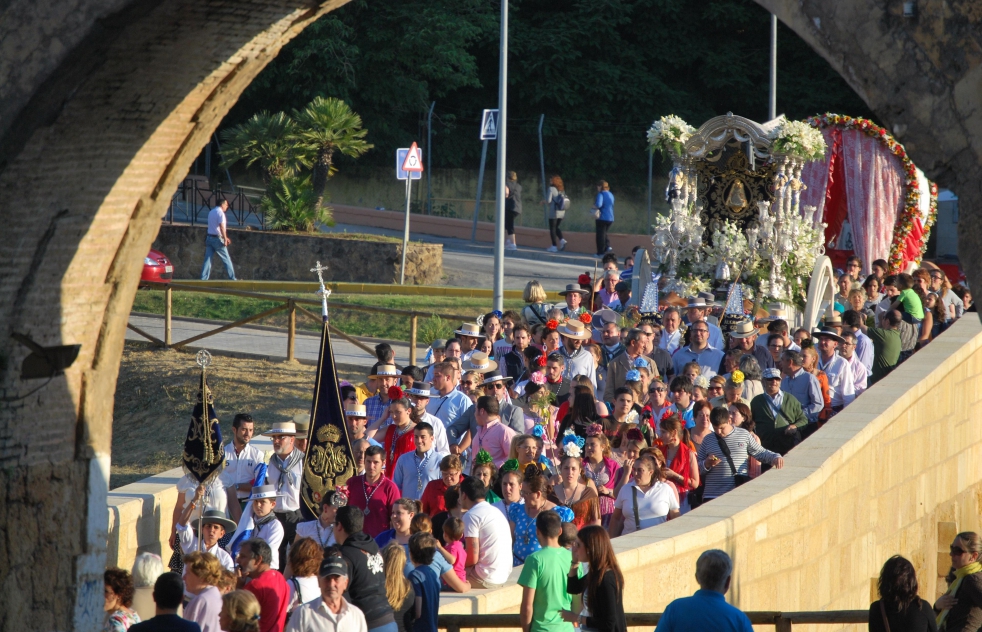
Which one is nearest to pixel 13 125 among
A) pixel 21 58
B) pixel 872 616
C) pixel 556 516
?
pixel 21 58

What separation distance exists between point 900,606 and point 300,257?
21980mm

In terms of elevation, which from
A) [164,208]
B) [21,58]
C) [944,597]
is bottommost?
[944,597]

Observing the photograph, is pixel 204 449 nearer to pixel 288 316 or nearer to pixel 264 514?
pixel 264 514

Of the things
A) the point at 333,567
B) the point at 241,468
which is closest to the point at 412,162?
the point at 241,468

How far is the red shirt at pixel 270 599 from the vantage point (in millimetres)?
7246

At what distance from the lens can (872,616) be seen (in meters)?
7.30

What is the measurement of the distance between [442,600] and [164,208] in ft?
11.0

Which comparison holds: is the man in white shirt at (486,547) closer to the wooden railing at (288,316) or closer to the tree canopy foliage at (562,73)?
the wooden railing at (288,316)

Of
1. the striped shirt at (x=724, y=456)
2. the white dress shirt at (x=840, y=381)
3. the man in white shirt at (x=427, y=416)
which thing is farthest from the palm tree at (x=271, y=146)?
the striped shirt at (x=724, y=456)

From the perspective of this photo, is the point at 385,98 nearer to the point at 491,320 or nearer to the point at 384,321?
the point at 384,321

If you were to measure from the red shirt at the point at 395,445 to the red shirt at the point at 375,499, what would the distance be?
0.84 meters

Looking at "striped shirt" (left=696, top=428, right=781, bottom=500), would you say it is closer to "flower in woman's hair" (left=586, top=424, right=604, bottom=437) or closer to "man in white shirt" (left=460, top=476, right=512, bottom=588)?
"flower in woman's hair" (left=586, top=424, right=604, bottom=437)

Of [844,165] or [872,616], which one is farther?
[844,165]

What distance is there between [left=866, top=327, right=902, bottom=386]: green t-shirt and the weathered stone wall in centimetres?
1472
